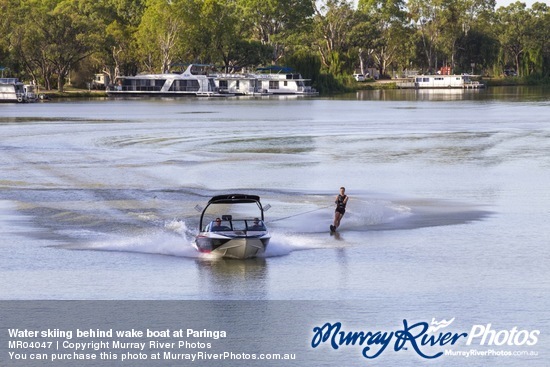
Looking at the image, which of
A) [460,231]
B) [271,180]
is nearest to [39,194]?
[271,180]

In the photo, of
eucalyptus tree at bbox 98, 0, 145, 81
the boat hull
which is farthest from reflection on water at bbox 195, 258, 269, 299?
eucalyptus tree at bbox 98, 0, 145, 81

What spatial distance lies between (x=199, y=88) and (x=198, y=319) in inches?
6025

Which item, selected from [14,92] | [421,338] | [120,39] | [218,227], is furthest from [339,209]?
[120,39]

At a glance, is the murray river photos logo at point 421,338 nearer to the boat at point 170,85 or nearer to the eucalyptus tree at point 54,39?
the eucalyptus tree at point 54,39

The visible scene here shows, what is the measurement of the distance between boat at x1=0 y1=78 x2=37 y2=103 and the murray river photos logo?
131 metres

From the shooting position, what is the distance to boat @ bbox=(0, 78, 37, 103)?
150 m

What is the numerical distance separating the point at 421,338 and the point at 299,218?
605 inches

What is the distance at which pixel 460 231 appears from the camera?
1419 inches

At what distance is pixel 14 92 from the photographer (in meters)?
150

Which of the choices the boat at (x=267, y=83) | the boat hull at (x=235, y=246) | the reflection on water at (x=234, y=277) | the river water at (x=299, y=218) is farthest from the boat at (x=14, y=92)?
the reflection on water at (x=234, y=277)

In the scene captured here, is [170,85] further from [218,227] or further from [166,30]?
[218,227]

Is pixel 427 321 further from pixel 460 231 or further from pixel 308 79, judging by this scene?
pixel 308 79

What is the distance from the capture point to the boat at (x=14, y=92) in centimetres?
14962

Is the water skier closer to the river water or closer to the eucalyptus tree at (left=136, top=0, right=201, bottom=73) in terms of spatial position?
the river water
